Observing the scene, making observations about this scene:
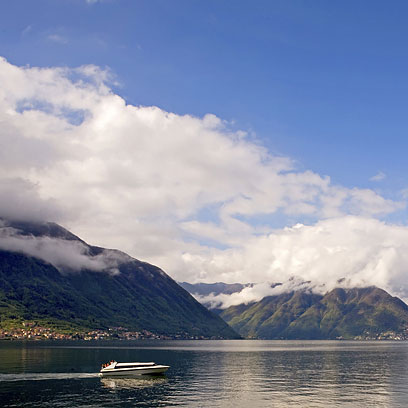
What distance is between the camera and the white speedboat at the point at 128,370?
159000mm

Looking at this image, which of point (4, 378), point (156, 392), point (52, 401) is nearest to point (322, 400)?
point (156, 392)

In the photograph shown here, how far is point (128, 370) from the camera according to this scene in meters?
162

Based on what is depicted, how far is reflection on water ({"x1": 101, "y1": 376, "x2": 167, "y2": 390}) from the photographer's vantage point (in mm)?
139150

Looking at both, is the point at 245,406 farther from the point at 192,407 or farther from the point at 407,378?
the point at 407,378

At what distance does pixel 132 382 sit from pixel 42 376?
29.4 m

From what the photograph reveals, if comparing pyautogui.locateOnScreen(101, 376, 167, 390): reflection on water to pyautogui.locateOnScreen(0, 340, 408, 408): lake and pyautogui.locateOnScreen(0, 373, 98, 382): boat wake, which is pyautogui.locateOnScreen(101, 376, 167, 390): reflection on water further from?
pyautogui.locateOnScreen(0, 373, 98, 382): boat wake

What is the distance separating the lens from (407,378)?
164750 millimetres

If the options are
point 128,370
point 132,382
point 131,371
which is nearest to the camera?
point 132,382

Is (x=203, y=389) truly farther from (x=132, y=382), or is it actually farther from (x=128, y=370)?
(x=128, y=370)

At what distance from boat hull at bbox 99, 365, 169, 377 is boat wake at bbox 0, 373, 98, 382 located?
3936 millimetres

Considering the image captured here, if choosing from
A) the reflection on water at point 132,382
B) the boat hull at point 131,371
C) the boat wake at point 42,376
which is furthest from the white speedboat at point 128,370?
the boat wake at point 42,376

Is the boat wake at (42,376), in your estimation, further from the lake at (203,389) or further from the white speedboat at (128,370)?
the white speedboat at (128,370)

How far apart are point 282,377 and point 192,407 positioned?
2757 inches

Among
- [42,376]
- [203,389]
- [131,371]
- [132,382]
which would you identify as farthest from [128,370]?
[203,389]
